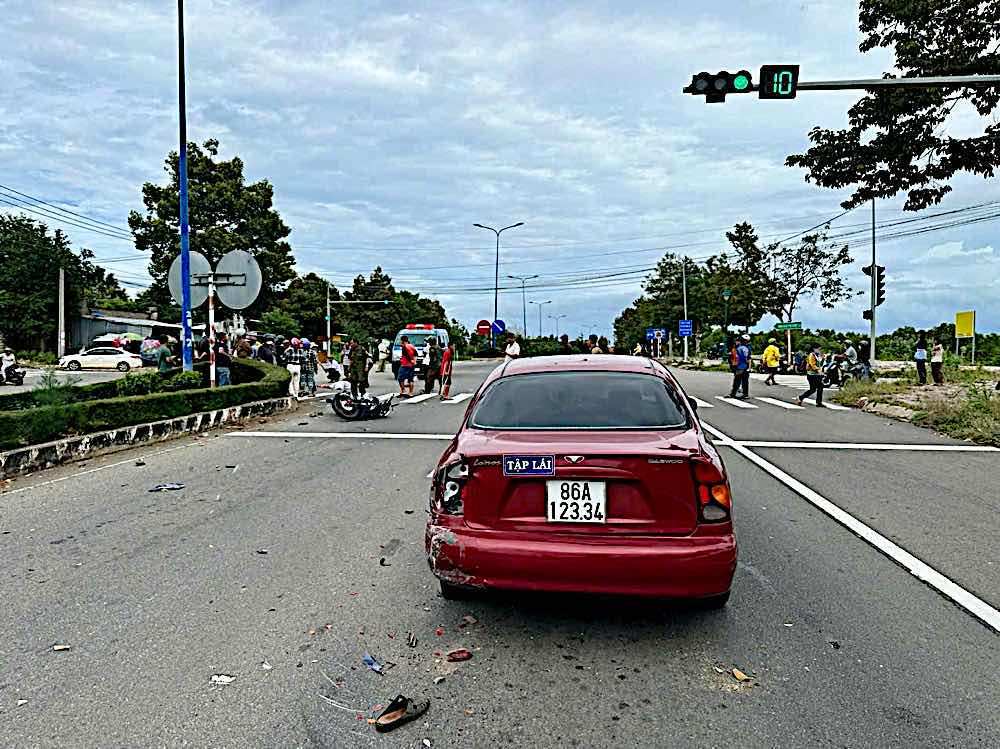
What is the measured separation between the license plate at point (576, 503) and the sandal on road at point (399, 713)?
113cm

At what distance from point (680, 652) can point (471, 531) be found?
1223 mm

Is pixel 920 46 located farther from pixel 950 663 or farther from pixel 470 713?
pixel 470 713

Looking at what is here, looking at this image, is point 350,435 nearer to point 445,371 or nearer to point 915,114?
point 445,371

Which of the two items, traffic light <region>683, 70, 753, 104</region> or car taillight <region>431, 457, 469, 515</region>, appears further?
traffic light <region>683, 70, 753, 104</region>

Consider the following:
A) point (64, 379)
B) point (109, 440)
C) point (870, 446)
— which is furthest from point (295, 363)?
point (870, 446)

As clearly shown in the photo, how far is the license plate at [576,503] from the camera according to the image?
3.96 meters

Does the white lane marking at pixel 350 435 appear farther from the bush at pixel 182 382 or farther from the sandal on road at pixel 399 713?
the sandal on road at pixel 399 713

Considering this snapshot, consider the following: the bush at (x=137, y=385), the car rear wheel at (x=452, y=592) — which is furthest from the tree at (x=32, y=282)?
the car rear wheel at (x=452, y=592)

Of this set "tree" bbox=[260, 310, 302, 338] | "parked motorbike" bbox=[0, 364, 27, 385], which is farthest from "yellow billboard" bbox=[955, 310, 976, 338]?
"tree" bbox=[260, 310, 302, 338]

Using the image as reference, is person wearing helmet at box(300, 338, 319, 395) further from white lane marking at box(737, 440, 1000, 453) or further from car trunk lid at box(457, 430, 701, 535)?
car trunk lid at box(457, 430, 701, 535)

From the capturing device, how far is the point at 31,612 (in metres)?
4.44

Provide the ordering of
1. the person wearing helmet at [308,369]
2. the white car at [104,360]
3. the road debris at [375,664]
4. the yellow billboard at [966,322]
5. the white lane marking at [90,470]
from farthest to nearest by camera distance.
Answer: the white car at [104,360]
the yellow billboard at [966,322]
the person wearing helmet at [308,369]
the white lane marking at [90,470]
the road debris at [375,664]

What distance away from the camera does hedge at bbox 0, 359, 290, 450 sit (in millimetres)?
9141

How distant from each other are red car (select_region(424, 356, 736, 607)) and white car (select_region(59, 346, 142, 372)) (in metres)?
38.5
